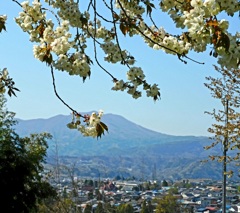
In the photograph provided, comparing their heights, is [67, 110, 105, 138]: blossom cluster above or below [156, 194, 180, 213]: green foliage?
above

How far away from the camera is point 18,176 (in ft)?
36.3

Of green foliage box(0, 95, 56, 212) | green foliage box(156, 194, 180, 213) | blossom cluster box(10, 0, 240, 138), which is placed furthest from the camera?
green foliage box(156, 194, 180, 213)

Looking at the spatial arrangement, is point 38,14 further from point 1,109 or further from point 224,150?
point 1,109

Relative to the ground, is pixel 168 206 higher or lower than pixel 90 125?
lower

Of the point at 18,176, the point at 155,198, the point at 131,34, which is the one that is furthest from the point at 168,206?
the point at 131,34

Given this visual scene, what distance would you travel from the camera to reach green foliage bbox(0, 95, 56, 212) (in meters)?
10.7

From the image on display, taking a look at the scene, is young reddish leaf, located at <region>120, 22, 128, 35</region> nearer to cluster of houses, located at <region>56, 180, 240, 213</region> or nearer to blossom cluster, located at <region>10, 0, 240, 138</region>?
blossom cluster, located at <region>10, 0, 240, 138</region>

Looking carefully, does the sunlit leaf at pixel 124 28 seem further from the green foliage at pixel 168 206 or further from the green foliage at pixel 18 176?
the green foliage at pixel 168 206

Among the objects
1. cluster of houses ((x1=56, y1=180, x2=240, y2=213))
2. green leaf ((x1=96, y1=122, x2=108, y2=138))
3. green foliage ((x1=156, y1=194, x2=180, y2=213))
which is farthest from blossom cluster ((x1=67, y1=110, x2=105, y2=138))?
green foliage ((x1=156, y1=194, x2=180, y2=213))

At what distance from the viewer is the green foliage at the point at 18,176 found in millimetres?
10672

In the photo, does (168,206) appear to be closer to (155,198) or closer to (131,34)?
(155,198)

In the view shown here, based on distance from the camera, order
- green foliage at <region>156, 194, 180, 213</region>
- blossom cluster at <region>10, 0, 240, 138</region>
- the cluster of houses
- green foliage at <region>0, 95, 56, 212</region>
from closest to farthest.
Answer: blossom cluster at <region>10, 0, 240, 138</region>, green foliage at <region>0, 95, 56, 212</region>, the cluster of houses, green foliage at <region>156, 194, 180, 213</region>

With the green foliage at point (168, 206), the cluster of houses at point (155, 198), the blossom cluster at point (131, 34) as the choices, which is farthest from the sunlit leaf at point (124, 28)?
the green foliage at point (168, 206)

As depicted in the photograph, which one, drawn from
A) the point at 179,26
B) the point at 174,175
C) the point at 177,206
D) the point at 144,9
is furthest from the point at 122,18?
the point at 174,175
